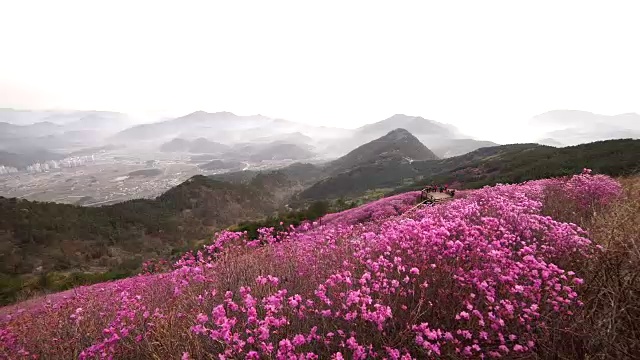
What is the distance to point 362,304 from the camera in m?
3.80

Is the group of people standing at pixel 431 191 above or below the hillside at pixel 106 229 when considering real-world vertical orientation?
above

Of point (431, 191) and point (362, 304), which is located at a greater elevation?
point (362, 304)

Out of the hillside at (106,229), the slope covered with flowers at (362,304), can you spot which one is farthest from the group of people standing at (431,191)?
the hillside at (106,229)

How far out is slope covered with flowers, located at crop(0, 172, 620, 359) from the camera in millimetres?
3346

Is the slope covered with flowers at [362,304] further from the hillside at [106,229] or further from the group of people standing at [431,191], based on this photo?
the hillside at [106,229]

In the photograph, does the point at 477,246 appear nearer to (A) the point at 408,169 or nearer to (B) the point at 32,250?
(B) the point at 32,250

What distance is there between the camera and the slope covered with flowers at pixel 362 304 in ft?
11.0

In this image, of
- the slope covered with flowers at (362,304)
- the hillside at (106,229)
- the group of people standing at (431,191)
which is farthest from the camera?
the hillside at (106,229)

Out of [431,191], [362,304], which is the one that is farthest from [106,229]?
[362,304]

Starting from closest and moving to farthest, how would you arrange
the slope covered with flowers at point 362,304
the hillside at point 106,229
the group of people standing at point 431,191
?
the slope covered with flowers at point 362,304 < the group of people standing at point 431,191 < the hillside at point 106,229

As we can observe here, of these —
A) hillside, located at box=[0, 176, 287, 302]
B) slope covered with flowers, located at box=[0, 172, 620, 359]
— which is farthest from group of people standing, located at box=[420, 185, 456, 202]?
hillside, located at box=[0, 176, 287, 302]

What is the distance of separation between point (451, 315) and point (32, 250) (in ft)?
188

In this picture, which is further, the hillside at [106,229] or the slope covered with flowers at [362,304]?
the hillside at [106,229]

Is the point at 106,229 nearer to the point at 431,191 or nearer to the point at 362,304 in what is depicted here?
the point at 431,191
